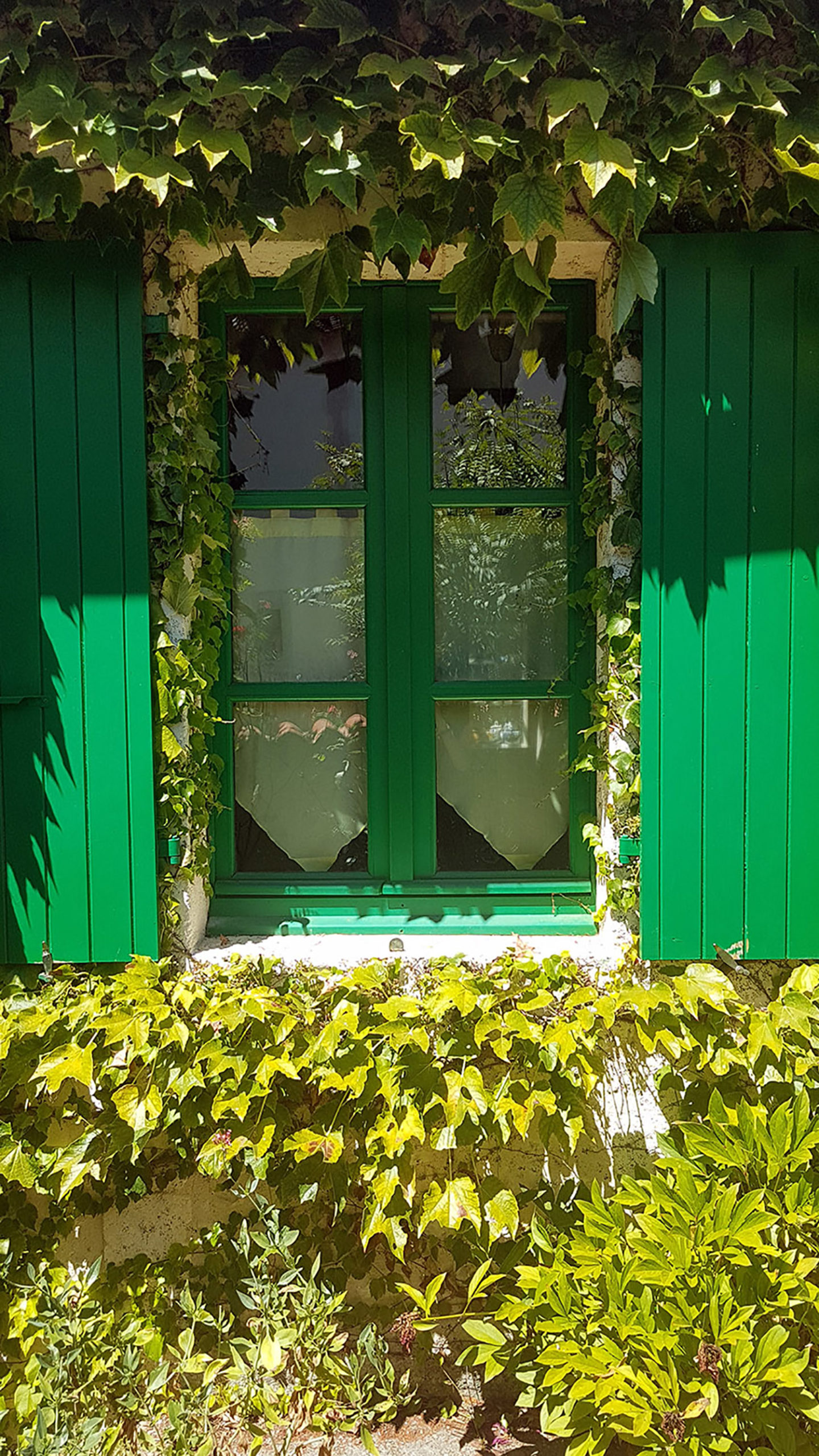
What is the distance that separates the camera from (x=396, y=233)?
2.11 metres

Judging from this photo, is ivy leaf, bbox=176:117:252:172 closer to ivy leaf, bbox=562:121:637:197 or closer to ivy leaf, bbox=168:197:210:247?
ivy leaf, bbox=168:197:210:247

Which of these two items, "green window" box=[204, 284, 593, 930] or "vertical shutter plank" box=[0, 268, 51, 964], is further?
"green window" box=[204, 284, 593, 930]

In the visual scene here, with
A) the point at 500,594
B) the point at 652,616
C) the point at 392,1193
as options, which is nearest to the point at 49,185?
the point at 500,594

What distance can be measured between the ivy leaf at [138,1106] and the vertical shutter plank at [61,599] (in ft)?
1.14

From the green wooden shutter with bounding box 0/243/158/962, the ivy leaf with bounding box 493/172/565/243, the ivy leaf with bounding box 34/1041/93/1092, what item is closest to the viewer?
the ivy leaf with bounding box 493/172/565/243

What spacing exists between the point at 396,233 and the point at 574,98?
45cm

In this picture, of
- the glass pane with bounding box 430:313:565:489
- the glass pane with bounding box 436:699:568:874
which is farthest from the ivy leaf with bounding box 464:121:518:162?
the glass pane with bounding box 436:699:568:874

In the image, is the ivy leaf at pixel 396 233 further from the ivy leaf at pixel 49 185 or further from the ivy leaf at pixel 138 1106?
the ivy leaf at pixel 138 1106

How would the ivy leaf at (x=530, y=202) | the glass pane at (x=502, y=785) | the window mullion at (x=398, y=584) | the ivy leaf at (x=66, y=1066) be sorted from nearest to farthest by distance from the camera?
the ivy leaf at (x=530, y=202) → the ivy leaf at (x=66, y=1066) → the window mullion at (x=398, y=584) → the glass pane at (x=502, y=785)

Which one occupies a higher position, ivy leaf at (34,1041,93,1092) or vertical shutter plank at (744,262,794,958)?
vertical shutter plank at (744,262,794,958)

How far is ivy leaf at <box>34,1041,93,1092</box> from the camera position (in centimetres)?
214

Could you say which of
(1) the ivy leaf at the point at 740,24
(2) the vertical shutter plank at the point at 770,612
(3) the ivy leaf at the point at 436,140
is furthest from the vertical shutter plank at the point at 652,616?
(3) the ivy leaf at the point at 436,140

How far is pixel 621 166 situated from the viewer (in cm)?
195

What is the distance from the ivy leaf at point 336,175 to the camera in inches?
80.4
